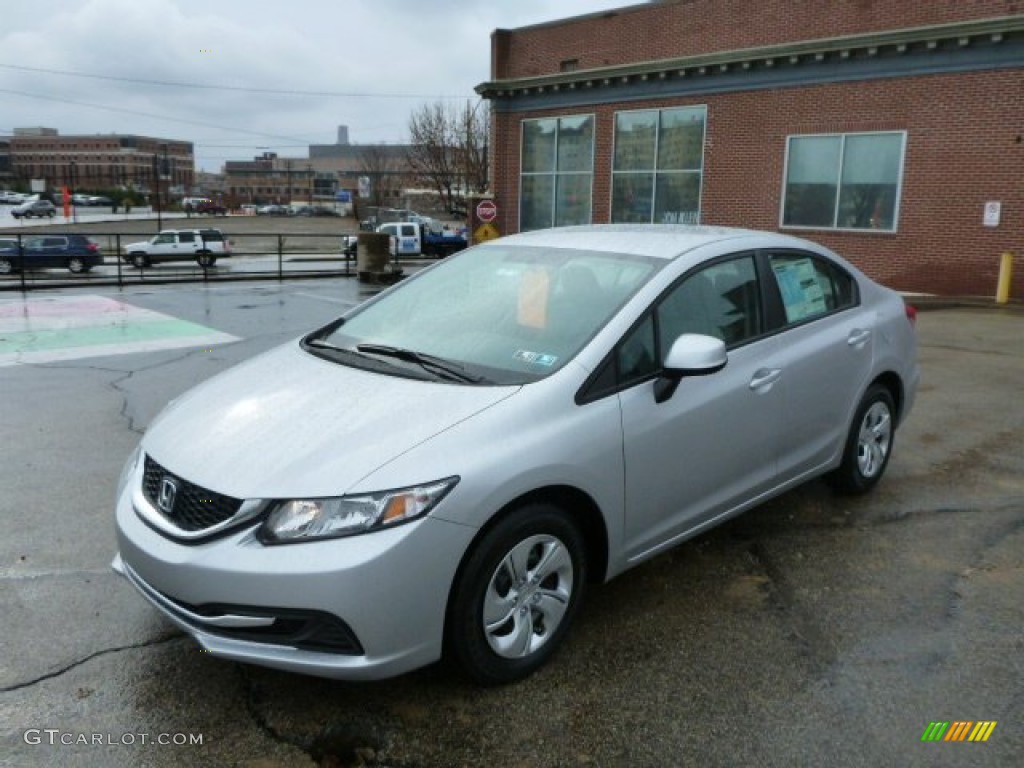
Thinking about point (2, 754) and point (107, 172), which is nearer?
point (2, 754)

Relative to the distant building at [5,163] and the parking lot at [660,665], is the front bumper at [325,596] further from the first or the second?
the distant building at [5,163]

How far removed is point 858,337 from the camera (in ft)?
15.3

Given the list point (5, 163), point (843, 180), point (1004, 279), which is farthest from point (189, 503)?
point (5, 163)

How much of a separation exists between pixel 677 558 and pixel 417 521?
6.35ft

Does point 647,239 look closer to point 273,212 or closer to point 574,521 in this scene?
point 574,521

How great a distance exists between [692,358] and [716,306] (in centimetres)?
71

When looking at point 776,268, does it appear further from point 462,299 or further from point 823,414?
point 462,299

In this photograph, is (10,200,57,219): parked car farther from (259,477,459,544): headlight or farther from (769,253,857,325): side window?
(259,477,459,544): headlight

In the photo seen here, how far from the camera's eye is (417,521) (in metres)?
2.65

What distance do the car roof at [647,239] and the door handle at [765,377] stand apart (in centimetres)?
62

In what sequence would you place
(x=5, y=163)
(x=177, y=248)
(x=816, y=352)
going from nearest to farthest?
(x=816, y=352)
(x=177, y=248)
(x=5, y=163)

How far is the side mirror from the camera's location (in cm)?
327

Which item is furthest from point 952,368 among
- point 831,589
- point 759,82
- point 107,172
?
point 107,172

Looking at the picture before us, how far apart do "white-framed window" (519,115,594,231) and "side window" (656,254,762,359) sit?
1987cm
